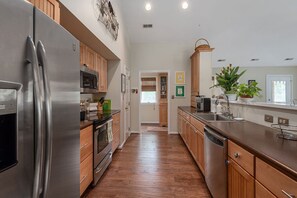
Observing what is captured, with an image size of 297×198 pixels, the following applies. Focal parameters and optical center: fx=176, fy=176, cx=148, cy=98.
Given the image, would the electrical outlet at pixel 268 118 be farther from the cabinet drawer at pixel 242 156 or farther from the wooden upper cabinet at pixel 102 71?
the wooden upper cabinet at pixel 102 71

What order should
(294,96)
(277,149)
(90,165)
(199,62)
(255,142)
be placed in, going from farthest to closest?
(294,96) → (199,62) → (90,165) → (255,142) → (277,149)

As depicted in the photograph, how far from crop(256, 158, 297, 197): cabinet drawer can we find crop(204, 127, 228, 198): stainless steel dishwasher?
1.63ft

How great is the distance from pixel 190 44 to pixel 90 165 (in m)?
4.77

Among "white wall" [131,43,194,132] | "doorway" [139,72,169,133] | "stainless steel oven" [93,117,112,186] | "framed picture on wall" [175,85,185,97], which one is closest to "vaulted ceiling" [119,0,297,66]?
"white wall" [131,43,194,132]

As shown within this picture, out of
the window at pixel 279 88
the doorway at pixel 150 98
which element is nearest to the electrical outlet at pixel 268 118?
the doorway at pixel 150 98

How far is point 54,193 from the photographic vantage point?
38.1 inches

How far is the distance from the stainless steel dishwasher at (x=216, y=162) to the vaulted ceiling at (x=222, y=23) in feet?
11.8

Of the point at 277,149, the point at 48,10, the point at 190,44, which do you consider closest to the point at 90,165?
the point at 48,10

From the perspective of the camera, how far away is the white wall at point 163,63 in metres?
5.67

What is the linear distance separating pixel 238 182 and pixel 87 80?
2474mm

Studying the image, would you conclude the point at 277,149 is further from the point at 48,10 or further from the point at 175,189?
the point at 48,10

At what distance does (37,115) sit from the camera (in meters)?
0.77

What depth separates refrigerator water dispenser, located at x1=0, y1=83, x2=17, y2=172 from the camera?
25.3 inches

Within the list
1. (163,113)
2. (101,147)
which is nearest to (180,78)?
(163,113)
